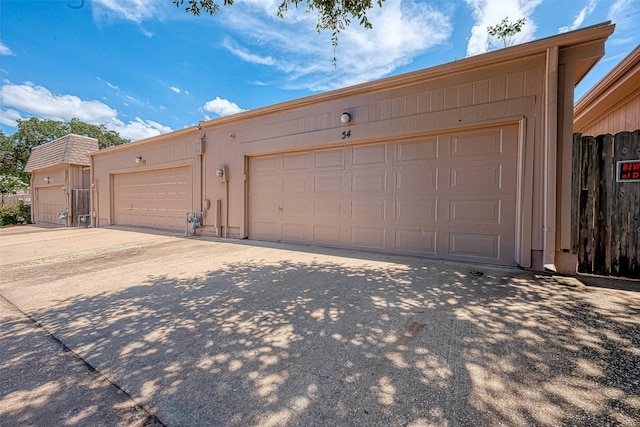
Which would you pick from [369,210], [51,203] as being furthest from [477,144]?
[51,203]

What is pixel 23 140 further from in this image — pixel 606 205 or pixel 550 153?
pixel 606 205

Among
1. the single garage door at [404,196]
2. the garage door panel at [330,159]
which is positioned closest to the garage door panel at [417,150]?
the single garage door at [404,196]

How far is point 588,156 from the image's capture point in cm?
378

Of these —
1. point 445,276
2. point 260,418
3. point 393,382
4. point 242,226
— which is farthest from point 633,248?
point 242,226

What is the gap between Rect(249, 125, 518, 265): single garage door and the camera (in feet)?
14.4

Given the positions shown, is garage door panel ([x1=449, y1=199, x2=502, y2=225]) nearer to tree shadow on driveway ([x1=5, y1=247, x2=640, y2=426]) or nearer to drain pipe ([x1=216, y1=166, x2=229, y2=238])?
tree shadow on driveway ([x1=5, y1=247, x2=640, y2=426])

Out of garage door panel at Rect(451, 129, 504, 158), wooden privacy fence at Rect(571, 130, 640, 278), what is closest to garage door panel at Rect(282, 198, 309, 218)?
garage door panel at Rect(451, 129, 504, 158)

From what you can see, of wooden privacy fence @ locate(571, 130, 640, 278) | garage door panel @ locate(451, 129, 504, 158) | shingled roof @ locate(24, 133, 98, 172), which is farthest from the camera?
shingled roof @ locate(24, 133, 98, 172)

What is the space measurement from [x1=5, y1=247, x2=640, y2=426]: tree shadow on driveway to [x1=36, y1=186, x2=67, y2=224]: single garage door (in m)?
13.9

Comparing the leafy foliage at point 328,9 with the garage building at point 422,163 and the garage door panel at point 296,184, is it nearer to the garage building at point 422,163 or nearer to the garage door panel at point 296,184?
the garage building at point 422,163

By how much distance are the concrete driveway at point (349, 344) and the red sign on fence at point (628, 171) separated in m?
1.46

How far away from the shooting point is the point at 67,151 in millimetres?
11891

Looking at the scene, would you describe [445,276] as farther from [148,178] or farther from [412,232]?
[148,178]

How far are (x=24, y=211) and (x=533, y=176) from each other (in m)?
22.6
